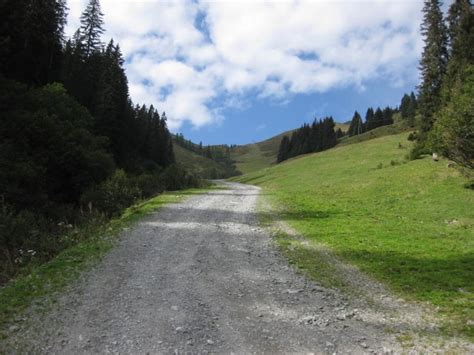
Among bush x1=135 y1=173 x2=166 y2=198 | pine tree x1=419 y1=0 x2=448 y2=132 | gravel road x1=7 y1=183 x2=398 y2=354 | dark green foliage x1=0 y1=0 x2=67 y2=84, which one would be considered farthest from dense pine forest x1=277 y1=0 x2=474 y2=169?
dark green foliage x1=0 y1=0 x2=67 y2=84

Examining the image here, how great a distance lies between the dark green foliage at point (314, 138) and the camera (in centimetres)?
13860

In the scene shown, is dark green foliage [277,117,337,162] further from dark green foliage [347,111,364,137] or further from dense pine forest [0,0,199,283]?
dense pine forest [0,0,199,283]

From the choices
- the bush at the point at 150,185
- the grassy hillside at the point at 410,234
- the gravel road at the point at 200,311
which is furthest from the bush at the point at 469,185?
the bush at the point at 150,185

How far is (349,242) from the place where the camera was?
13.5 metres

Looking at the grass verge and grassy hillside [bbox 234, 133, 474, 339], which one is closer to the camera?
the grass verge

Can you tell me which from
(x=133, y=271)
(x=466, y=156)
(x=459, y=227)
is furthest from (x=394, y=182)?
(x=133, y=271)

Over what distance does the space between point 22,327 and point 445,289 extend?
27.5ft

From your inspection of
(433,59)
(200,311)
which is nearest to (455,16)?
(433,59)

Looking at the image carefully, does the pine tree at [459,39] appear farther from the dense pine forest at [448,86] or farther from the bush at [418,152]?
the bush at [418,152]

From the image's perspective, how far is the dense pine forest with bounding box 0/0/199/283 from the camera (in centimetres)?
1844

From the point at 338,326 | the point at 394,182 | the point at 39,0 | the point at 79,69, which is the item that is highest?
the point at 39,0

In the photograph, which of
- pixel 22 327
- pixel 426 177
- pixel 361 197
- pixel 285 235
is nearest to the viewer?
pixel 22 327

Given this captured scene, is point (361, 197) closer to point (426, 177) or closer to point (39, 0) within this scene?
point (426, 177)

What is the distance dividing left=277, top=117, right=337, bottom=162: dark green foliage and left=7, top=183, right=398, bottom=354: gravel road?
130264 mm
